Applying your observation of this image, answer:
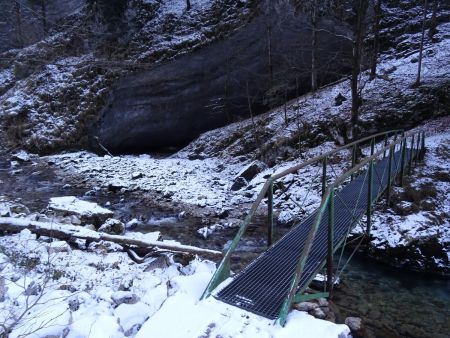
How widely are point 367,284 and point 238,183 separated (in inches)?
317

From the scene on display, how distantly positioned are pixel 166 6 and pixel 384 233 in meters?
28.2

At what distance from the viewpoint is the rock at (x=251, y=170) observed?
16.0 metres

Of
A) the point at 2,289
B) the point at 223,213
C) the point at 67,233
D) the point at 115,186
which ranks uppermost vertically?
the point at 2,289

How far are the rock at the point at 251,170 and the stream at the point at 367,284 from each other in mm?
4004

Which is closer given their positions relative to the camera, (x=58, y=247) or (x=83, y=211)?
(x=58, y=247)

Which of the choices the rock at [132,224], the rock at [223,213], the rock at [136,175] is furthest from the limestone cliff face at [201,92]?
the rock at [132,224]

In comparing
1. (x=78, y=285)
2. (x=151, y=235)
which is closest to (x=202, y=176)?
(x=151, y=235)

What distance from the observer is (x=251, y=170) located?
53.2ft

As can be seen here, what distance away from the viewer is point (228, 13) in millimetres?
28328

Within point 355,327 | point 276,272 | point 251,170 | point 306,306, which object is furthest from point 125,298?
point 251,170

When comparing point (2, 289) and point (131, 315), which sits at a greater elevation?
point (2, 289)

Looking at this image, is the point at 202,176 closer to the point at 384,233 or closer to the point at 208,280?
the point at 384,233

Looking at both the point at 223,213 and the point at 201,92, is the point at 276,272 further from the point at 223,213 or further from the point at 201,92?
the point at 201,92

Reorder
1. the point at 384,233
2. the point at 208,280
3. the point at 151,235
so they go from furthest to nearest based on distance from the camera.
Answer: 1. the point at 384,233
2. the point at 151,235
3. the point at 208,280
